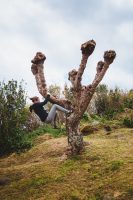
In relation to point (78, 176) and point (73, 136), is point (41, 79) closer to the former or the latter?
point (73, 136)

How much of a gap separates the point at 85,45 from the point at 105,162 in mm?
4443

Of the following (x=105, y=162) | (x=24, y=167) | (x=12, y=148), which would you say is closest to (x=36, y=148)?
(x=12, y=148)

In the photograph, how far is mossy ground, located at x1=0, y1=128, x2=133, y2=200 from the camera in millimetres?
10992

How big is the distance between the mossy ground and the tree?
719 millimetres

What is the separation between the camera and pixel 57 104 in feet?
49.1

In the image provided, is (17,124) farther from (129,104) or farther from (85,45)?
(129,104)

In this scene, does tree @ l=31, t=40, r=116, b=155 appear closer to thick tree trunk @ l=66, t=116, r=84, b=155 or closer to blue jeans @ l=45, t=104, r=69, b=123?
thick tree trunk @ l=66, t=116, r=84, b=155

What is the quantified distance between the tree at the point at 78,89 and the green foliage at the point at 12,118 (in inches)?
218

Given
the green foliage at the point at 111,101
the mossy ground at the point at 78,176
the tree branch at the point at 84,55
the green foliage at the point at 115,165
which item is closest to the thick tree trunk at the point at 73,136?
the mossy ground at the point at 78,176

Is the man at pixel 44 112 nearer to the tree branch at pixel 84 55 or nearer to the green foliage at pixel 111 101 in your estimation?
the tree branch at pixel 84 55

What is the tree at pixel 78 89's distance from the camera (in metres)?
14.4

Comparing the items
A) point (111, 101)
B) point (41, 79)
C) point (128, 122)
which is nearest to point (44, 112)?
point (41, 79)

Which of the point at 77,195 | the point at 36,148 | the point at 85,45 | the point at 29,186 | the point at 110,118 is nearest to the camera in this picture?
the point at 77,195

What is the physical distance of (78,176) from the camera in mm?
12531
